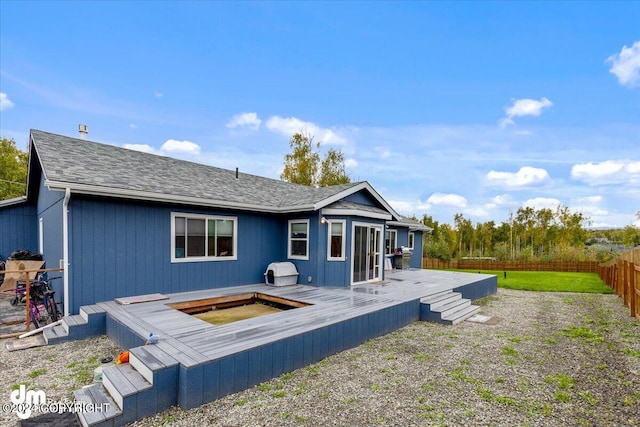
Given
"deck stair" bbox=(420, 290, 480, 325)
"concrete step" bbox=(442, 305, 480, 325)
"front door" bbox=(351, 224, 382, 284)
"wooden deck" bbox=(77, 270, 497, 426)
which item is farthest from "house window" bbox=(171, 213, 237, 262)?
"concrete step" bbox=(442, 305, 480, 325)

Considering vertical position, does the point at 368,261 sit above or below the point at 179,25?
below

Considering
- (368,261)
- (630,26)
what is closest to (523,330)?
(368,261)

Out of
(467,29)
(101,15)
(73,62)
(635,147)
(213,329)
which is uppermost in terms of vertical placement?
(467,29)

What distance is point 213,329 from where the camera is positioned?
451cm

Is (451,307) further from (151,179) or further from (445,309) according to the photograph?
(151,179)

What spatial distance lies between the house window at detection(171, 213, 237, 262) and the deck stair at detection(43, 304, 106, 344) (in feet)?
6.06

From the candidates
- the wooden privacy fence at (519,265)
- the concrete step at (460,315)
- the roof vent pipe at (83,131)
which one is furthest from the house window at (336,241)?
the wooden privacy fence at (519,265)

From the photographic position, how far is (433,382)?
3.88m

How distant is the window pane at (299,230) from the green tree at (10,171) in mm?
20347

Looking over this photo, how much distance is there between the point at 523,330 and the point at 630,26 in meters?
10.8

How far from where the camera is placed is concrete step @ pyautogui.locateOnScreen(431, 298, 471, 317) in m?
7.05

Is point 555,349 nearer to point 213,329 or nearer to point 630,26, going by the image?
point 213,329

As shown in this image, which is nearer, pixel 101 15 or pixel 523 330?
pixel 523 330

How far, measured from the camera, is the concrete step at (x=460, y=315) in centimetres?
682
